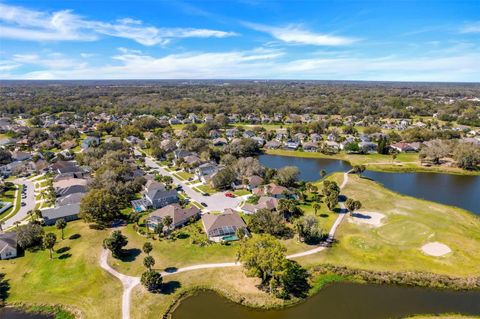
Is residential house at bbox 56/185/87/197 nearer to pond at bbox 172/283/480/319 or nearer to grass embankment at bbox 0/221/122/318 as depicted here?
grass embankment at bbox 0/221/122/318

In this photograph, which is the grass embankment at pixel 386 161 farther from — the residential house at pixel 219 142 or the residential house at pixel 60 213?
the residential house at pixel 60 213

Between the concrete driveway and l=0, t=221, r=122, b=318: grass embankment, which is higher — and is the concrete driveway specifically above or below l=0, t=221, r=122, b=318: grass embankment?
above

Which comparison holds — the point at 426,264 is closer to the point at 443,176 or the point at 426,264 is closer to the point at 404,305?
the point at 404,305

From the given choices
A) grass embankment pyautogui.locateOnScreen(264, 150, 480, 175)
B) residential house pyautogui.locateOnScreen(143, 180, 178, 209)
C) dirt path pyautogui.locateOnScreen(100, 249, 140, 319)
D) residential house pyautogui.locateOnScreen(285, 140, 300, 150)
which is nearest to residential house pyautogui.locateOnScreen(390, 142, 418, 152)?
grass embankment pyautogui.locateOnScreen(264, 150, 480, 175)

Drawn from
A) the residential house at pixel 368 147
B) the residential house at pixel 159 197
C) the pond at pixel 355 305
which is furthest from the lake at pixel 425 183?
the residential house at pixel 159 197

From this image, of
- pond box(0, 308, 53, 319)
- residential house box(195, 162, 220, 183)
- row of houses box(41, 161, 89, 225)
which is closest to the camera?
pond box(0, 308, 53, 319)

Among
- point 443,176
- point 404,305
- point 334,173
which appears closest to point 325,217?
point 404,305

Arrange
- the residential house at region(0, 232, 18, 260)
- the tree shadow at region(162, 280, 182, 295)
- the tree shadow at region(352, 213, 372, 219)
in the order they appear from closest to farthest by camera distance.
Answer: the tree shadow at region(162, 280, 182, 295) → the residential house at region(0, 232, 18, 260) → the tree shadow at region(352, 213, 372, 219)
